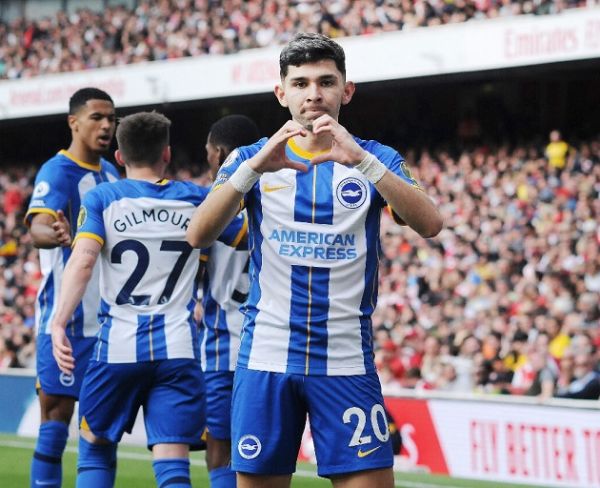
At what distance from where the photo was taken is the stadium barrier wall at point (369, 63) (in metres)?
16.7

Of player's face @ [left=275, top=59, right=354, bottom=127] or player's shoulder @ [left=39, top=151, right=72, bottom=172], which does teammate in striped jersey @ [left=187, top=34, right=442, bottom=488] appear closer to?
player's face @ [left=275, top=59, right=354, bottom=127]

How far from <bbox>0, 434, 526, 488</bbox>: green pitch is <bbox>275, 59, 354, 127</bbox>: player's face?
15.9ft

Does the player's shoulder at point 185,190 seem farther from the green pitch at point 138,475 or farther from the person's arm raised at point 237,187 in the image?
the green pitch at point 138,475

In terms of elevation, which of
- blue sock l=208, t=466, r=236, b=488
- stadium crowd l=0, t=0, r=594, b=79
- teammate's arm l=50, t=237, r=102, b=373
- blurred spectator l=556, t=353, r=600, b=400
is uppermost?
stadium crowd l=0, t=0, r=594, b=79

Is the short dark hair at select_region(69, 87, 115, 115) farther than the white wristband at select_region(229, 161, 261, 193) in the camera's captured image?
Yes

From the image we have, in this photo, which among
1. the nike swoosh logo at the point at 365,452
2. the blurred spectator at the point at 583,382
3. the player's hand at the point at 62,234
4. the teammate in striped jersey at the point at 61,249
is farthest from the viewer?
the blurred spectator at the point at 583,382

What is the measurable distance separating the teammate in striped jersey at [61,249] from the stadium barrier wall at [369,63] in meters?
11.2

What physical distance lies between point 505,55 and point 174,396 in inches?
519

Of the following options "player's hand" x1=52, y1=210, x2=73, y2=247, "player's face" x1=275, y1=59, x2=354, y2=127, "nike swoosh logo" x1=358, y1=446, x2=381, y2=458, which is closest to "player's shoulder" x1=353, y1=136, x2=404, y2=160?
"player's face" x1=275, y1=59, x2=354, y2=127

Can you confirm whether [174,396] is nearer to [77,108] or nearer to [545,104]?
[77,108]

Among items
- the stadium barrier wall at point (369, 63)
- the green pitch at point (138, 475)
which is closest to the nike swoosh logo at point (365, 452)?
the green pitch at point (138, 475)

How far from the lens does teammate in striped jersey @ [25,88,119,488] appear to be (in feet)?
19.7

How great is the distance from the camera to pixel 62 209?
611 cm

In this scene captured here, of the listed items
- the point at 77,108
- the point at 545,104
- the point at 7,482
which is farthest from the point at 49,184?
the point at 545,104
